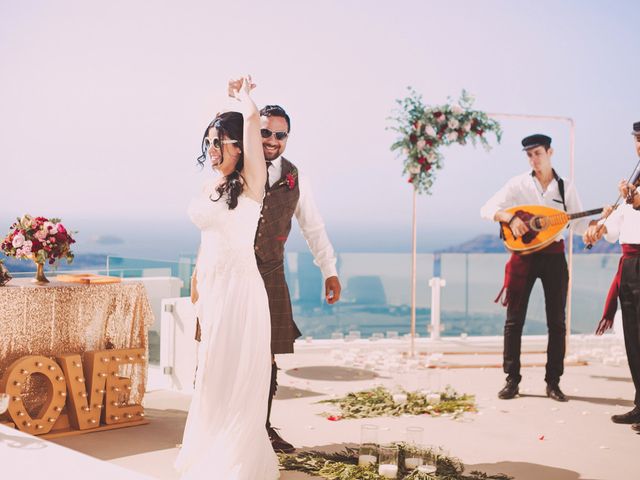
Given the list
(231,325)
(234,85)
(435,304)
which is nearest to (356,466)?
(231,325)

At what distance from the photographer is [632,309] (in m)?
4.60

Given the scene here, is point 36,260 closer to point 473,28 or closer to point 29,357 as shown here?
point 29,357

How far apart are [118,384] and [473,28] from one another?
14.2m

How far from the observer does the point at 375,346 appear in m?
7.68

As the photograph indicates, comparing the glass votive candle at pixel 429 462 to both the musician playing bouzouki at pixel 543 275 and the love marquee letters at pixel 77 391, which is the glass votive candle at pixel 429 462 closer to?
the love marquee letters at pixel 77 391

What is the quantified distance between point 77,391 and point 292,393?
1647 millimetres

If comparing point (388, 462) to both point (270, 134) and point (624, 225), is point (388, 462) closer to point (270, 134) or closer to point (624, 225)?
point (270, 134)

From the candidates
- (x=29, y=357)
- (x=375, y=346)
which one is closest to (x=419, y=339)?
(x=375, y=346)

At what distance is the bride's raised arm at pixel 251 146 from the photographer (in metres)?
3.13

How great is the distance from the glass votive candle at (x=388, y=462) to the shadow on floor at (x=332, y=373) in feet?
8.32

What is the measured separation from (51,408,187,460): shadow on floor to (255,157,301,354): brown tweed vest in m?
0.81

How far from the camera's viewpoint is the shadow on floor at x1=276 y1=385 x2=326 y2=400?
213 inches

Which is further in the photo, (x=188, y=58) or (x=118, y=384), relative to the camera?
(x=188, y=58)

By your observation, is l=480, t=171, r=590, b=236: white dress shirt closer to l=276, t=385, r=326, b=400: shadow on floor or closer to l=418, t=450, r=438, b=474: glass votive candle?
l=276, t=385, r=326, b=400: shadow on floor
